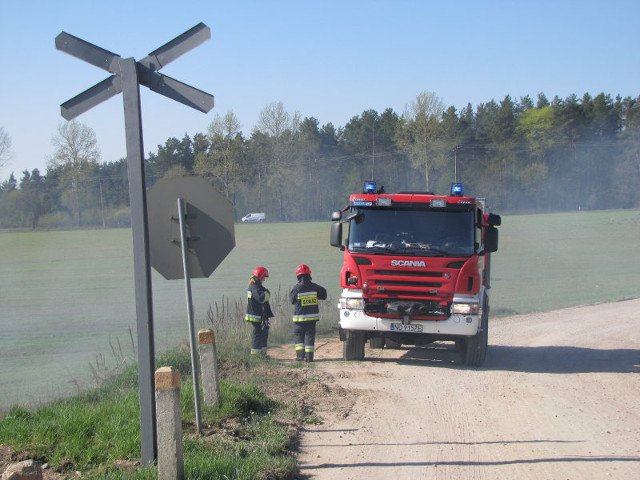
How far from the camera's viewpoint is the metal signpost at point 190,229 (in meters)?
7.57

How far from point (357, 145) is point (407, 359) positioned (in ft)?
165

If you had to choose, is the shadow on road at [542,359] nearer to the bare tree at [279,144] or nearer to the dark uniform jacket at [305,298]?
the dark uniform jacket at [305,298]

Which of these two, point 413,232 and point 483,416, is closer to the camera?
point 483,416

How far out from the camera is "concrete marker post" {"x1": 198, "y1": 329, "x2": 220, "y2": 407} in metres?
8.59

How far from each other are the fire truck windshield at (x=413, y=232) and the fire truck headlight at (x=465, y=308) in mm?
805

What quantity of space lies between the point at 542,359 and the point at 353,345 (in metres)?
3.58

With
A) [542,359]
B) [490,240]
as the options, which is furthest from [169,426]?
[542,359]

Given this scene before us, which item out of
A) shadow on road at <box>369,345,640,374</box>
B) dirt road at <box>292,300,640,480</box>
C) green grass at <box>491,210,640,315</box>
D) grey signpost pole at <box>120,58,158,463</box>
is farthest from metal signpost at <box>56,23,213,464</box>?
green grass at <box>491,210,640,315</box>

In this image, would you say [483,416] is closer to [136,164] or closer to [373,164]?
→ [136,164]

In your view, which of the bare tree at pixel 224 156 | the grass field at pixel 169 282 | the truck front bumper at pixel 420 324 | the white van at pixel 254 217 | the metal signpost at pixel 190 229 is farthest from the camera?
the white van at pixel 254 217

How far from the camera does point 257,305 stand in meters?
14.1

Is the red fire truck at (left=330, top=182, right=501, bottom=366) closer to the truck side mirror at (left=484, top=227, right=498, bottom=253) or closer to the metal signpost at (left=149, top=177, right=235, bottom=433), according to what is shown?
the truck side mirror at (left=484, top=227, right=498, bottom=253)

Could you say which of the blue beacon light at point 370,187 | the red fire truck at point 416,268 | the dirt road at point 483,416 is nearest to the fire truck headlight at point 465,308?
the red fire truck at point 416,268

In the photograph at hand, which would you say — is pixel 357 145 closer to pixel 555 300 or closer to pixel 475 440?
pixel 555 300
